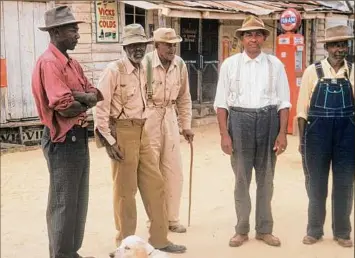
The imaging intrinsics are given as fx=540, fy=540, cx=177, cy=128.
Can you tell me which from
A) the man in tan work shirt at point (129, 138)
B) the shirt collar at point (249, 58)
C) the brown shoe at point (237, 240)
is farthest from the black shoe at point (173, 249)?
the shirt collar at point (249, 58)

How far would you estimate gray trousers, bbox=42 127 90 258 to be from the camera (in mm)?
3486

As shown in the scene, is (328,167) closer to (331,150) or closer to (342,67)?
(331,150)

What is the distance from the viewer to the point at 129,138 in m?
4.13

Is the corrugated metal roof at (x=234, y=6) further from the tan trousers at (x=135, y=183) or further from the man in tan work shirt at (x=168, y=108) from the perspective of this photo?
the tan trousers at (x=135, y=183)

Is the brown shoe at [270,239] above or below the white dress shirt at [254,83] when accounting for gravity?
below

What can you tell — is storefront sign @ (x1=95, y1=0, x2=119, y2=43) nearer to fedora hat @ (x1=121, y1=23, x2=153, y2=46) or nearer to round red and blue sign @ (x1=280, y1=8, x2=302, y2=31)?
round red and blue sign @ (x1=280, y1=8, x2=302, y2=31)

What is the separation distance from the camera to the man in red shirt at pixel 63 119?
3.32 m

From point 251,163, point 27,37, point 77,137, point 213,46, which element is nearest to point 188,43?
point 213,46

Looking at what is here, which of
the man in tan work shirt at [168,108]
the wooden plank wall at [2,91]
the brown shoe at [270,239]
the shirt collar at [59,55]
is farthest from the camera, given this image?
the wooden plank wall at [2,91]

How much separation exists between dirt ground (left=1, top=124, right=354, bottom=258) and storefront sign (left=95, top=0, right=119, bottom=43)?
116 inches

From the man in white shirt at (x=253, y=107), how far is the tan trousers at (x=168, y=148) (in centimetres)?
57

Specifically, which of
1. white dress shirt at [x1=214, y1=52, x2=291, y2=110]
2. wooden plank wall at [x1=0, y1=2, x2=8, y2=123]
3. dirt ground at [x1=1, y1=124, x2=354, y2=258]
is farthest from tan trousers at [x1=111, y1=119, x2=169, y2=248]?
wooden plank wall at [x1=0, y1=2, x2=8, y2=123]

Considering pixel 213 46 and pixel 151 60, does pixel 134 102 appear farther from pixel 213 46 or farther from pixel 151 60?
pixel 213 46

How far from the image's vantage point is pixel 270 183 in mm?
4395
